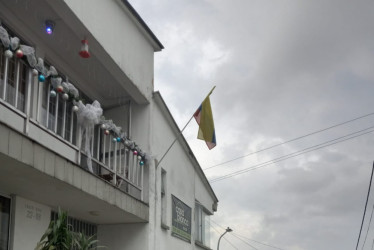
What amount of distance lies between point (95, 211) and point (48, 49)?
3.67 meters

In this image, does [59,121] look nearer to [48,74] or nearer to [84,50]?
[84,50]

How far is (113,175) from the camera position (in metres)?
12.8

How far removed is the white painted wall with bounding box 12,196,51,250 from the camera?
33.1 feet

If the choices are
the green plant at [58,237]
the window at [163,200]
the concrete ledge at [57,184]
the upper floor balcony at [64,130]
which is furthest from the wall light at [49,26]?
the window at [163,200]

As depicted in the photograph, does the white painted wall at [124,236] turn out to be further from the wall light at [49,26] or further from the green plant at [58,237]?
the green plant at [58,237]

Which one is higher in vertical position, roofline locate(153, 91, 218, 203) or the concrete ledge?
roofline locate(153, 91, 218, 203)

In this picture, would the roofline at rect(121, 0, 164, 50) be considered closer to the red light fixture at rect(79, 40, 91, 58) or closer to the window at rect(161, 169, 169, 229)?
the red light fixture at rect(79, 40, 91, 58)

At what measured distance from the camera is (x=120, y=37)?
1321 centimetres

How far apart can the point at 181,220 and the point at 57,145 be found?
7.12 metres

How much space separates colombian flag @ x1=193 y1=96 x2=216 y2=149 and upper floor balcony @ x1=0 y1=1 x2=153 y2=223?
173 centimetres

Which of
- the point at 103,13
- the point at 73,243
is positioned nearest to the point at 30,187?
the point at 73,243

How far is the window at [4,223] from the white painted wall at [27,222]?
0.42 feet

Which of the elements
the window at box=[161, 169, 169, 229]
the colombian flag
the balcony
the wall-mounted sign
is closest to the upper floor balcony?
the balcony

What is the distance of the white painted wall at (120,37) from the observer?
1137 centimetres
